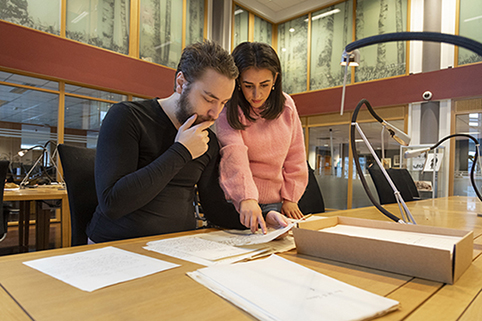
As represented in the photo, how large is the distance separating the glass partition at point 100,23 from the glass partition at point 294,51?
4007 millimetres

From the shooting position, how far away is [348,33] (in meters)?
7.39

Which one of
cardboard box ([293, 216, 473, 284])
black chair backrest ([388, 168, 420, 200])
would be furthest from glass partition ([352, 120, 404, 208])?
cardboard box ([293, 216, 473, 284])

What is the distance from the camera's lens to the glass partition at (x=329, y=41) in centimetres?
742

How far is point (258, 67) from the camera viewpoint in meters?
1.21

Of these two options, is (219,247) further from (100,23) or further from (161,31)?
(161,31)

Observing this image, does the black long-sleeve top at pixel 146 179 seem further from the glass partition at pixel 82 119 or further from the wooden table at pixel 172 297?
the glass partition at pixel 82 119

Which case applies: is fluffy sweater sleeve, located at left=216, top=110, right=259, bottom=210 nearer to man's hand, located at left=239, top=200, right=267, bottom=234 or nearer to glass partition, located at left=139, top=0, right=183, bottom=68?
man's hand, located at left=239, top=200, right=267, bottom=234

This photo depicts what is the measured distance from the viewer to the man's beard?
1.14 meters

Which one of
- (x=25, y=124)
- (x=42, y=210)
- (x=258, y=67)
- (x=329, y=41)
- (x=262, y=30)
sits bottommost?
(x=42, y=210)

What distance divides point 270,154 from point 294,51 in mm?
7656

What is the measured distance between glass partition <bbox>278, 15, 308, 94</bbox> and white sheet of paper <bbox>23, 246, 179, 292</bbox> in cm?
778

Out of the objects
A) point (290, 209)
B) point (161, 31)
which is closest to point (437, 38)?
point (290, 209)

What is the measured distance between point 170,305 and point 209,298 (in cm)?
6

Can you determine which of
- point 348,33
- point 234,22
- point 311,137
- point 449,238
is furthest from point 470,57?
point 449,238
